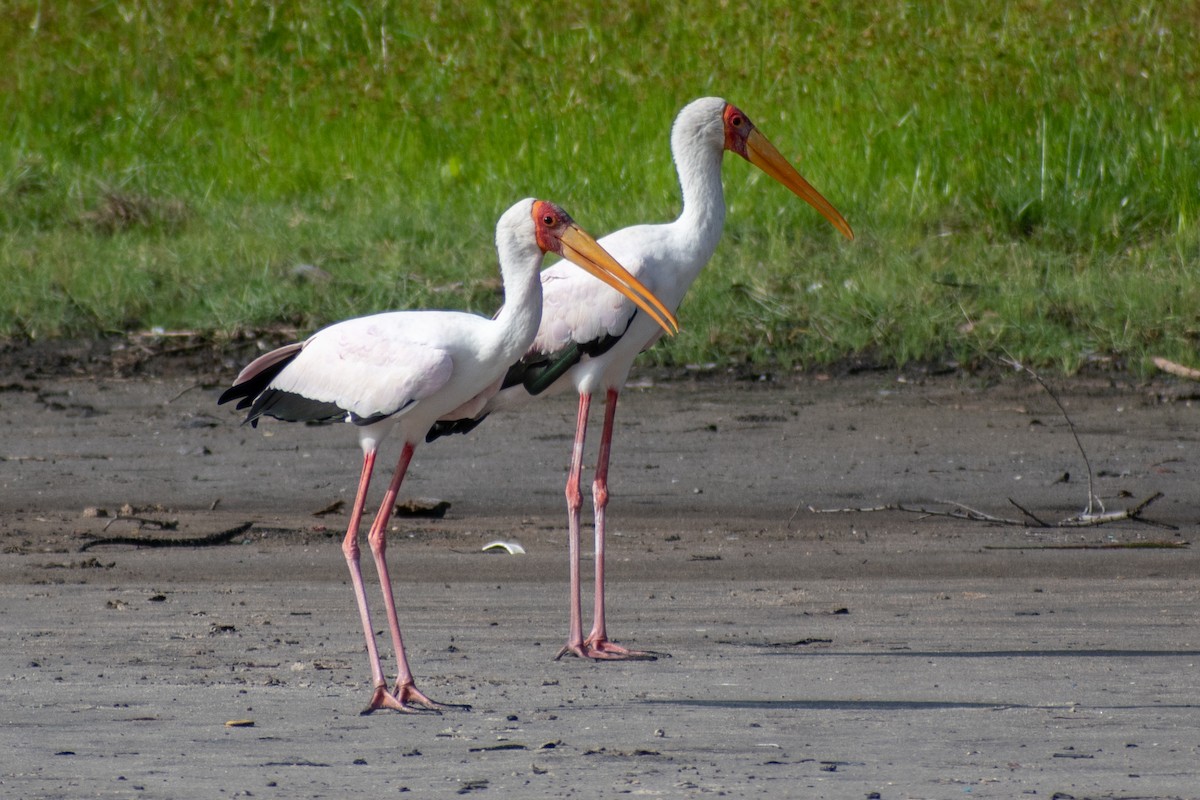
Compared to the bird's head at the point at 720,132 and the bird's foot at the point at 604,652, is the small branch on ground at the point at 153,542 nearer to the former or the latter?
the bird's foot at the point at 604,652

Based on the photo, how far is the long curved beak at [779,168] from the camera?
6.95m

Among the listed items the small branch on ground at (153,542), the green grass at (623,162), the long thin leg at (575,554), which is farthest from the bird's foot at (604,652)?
the green grass at (623,162)

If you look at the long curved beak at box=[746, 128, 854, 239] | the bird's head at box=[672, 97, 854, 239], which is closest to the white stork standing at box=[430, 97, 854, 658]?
the bird's head at box=[672, 97, 854, 239]

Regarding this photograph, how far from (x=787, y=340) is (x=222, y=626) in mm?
4696

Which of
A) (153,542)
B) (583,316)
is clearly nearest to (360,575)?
(583,316)

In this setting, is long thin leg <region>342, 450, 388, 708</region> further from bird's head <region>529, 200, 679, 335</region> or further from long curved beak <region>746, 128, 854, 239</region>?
long curved beak <region>746, 128, 854, 239</region>

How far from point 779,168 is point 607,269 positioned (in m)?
1.78

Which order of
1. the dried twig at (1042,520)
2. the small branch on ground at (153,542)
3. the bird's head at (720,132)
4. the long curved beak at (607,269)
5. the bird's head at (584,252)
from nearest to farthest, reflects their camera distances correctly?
the bird's head at (584,252) < the long curved beak at (607,269) < the bird's head at (720,132) < the small branch on ground at (153,542) < the dried twig at (1042,520)

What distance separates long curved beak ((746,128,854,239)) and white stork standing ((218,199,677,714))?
1.49 meters

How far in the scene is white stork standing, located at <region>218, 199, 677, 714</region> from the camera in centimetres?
505

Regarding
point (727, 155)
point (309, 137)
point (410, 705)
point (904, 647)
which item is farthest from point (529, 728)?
point (309, 137)

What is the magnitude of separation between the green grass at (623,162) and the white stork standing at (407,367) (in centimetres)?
431

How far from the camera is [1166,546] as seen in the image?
6.86m

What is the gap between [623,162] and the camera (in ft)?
39.8
